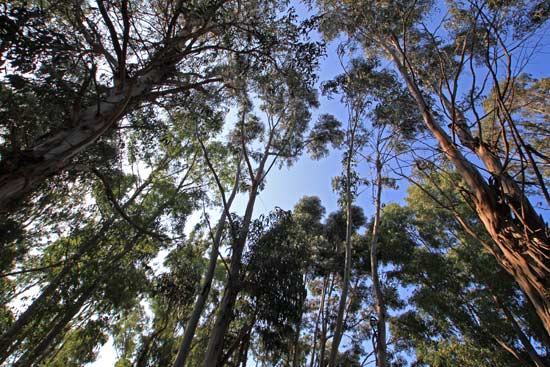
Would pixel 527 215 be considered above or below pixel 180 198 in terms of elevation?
below

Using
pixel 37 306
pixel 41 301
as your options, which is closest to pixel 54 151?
pixel 41 301

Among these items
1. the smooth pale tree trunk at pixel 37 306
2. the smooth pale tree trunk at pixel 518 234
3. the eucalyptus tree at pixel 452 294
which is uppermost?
the eucalyptus tree at pixel 452 294

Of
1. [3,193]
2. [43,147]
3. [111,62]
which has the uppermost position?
[111,62]

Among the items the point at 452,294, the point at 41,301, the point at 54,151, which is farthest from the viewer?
the point at 452,294

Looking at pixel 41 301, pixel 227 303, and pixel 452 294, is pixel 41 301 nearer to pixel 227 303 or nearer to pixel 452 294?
pixel 227 303

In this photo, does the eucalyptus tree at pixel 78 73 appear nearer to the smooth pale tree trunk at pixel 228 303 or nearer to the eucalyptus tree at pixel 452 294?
the smooth pale tree trunk at pixel 228 303

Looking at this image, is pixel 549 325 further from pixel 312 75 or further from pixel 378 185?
pixel 378 185

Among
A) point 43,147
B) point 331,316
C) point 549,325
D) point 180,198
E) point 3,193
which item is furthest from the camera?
point 331,316

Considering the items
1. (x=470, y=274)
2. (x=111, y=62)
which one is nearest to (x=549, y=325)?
(x=111, y=62)

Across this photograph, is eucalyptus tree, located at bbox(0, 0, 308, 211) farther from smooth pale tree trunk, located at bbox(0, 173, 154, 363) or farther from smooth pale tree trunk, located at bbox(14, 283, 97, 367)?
smooth pale tree trunk, located at bbox(14, 283, 97, 367)

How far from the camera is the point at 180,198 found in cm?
936

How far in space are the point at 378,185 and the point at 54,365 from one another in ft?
40.0

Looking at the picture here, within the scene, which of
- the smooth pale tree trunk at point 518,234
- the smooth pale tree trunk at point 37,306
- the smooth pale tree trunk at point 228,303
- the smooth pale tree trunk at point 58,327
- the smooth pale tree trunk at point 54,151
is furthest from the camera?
the smooth pale tree trunk at point 58,327

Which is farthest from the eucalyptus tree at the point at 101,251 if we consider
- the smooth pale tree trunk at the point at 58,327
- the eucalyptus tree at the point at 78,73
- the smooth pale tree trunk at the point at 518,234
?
the smooth pale tree trunk at the point at 518,234
